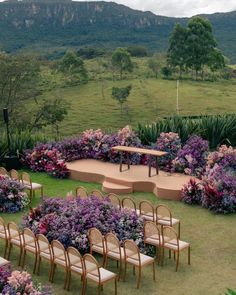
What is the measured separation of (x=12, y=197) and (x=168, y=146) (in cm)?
593

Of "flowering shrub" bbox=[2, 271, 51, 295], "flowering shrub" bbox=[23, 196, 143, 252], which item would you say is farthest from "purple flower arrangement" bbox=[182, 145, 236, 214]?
"flowering shrub" bbox=[2, 271, 51, 295]

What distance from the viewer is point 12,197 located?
14461 millimetres

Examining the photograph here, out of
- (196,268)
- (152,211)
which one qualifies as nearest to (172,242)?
(196,268)

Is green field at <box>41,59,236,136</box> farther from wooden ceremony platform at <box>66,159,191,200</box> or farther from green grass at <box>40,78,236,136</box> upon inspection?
wooden ceremony platform at <box>66,159,191,200</box>

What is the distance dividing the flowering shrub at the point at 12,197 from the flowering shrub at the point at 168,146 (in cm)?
510

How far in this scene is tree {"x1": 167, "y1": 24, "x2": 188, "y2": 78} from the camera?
7581cm

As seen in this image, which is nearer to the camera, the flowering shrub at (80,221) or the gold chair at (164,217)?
the flowering shrub at (80,221)

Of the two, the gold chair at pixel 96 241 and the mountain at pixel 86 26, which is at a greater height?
the mountain at pixel 86 26

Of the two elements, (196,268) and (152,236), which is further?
(152,236)

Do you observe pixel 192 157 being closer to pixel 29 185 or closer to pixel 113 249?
pixel 29 185

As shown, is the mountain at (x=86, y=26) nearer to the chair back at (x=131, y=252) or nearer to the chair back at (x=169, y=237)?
the chair back at (x=169, y=237)

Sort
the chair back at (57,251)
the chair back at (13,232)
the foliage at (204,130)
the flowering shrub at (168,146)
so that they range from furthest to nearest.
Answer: the foliage at (204,130), the flowering shrub at (168,146), the chair back at (13,232), the chair back at (57,251)

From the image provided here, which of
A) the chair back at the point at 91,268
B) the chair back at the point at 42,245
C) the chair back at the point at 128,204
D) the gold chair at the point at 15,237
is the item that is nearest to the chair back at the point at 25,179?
the chair back at the point at 128,204

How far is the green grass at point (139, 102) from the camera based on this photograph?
1886 inches
